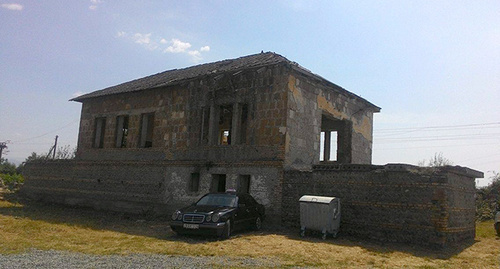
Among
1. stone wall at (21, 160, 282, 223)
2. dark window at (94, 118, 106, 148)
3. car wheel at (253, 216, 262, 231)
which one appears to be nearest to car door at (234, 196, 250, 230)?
car wheel at (253, 216, 262, 231)

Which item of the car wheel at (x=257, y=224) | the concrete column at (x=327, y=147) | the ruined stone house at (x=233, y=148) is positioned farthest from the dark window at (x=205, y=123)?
the concrete column at (x=327, y=147)

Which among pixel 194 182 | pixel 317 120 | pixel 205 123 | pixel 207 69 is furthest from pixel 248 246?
pixel 207 69

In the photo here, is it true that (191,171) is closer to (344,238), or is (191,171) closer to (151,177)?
(151,177)

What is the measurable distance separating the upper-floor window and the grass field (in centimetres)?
837

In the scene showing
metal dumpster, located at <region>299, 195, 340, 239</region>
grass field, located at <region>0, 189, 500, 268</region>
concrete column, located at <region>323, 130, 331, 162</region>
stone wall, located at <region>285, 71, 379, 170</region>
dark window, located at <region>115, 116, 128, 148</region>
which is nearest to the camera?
grass field, located at <region>0, 189, 500, 268</region>

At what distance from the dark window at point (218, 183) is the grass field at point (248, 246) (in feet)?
9.97

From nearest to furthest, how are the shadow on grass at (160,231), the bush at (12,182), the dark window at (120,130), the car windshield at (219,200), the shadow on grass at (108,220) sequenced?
the shadow on grass at (160,231), the car windshield at (219,200), the shadow on grass at (108,220), the dark window at (120,130), the bush at (12,182)

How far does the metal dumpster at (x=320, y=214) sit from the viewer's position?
12.4 meters

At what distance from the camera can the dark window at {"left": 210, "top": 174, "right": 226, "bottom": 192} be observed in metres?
16.9

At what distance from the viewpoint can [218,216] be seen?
11.8m

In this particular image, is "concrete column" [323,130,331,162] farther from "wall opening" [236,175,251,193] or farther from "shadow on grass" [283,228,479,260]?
"shadow on grass" [283,228,479,260]

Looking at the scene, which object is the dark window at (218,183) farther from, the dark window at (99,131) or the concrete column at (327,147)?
the dark window at (99,131)

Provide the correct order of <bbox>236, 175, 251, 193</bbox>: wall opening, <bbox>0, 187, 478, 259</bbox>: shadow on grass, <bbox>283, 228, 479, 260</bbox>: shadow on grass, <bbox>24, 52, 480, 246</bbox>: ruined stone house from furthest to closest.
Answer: <bbox>236, 175, 251, 193</bbox>: wall opening < <bbox>24, 52, 480, 246</bbox>: ruined stone house < <bbox>0, 187, 478, 259</bbox>: shadow on grass < <bbox>283, 228, 479, 260</bbox>: shadow on grass

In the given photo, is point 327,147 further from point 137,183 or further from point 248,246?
point 248,246
